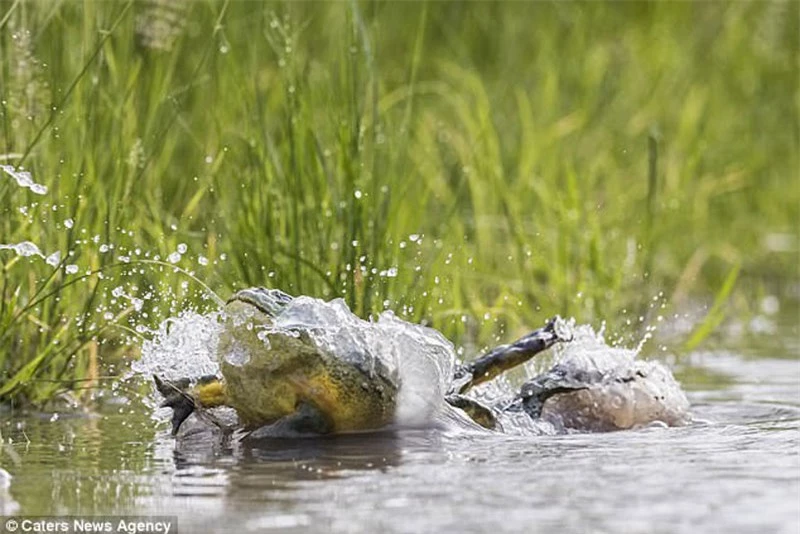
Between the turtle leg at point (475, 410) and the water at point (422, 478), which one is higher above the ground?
the turtle leg at point (475, 410)

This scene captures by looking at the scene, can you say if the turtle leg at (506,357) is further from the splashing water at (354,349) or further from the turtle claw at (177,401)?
the turtle claw at (177,401)

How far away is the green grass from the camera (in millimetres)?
6094

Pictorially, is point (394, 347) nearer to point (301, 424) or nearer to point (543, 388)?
point (301, 424)

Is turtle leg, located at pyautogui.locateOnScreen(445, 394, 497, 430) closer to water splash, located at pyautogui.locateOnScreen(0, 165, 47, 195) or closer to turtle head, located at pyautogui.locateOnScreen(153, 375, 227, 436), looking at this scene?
turtle head, located at pyautogui.locateOnScreen(153, 375, 227, 436)

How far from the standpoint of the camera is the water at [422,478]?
13.8 feet

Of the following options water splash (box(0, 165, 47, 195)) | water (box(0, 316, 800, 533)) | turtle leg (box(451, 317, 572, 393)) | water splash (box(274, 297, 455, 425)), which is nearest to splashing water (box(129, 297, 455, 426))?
water splash (box(274, 297, 455, 425))

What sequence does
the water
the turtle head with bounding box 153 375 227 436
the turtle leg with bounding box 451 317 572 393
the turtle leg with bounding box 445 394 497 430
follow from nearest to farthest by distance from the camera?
1. the water
2. the turtle head with bounding box 153 375 227 436
3. the turtle leg with bounding box 445 394 497 430
4. the turtle leg with bounding box 451 317 572 393

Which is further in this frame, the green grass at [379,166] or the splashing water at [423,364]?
the green grass at [379,166]

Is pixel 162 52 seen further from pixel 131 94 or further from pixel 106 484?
pixel 106 484

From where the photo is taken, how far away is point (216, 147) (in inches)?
280

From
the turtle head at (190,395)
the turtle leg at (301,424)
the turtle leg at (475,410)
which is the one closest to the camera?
the turtle leg at (301,424)

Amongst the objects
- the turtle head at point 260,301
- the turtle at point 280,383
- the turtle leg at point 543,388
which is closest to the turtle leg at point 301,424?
the turtle at point 280,383

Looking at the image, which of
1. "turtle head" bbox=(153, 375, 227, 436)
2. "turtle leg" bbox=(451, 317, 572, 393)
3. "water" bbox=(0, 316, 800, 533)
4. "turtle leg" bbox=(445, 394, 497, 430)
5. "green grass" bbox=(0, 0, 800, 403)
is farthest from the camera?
"green grass" bbox=(0, 0, 800, 403)

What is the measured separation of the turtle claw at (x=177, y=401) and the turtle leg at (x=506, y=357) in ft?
2.84
